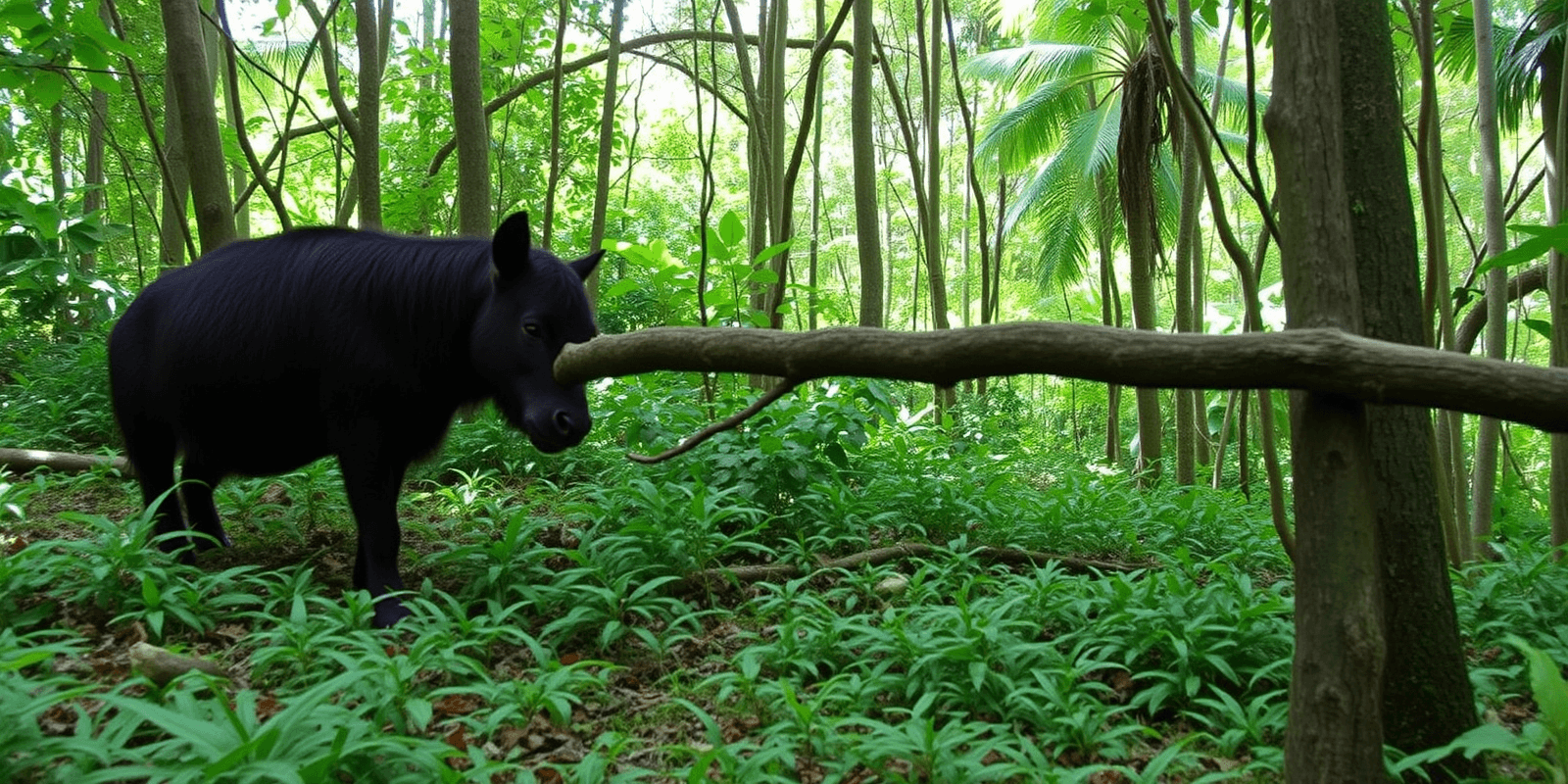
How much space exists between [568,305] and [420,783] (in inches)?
74.5

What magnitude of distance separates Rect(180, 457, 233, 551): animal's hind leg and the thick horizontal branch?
2820 millimetres

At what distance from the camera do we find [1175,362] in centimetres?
182

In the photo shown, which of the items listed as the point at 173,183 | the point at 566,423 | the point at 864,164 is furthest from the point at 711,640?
the point at 173,183

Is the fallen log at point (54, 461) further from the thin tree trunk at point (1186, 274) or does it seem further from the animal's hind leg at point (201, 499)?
the thin tree trunk at point (1186, 274)

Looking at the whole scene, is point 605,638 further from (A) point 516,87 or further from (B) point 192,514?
(A) point 516,87

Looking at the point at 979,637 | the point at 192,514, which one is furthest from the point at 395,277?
the point at 979,637

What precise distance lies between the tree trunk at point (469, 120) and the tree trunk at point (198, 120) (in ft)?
4.49

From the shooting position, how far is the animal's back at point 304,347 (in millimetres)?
3406

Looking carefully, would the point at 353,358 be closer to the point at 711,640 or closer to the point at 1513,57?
the point at 711,640

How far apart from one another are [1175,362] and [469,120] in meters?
5.32

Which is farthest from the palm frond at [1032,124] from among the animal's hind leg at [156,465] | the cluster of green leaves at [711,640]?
the animal's hind leg at [156,465]

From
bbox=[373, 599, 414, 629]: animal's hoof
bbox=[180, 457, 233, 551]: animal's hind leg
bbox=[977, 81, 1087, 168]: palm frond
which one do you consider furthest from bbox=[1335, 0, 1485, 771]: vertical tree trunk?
bbox=[977, 81, 1087, 168]: palm frond

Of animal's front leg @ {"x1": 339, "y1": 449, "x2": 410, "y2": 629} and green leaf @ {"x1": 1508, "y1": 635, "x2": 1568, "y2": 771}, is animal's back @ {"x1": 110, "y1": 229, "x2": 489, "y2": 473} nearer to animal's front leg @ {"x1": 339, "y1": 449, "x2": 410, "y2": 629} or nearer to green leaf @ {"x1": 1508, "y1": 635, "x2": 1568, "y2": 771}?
animal's front leg @ {"x1": 339, "y1": 449, "x2": 410, "y2": 629}

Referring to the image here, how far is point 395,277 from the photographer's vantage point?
350 centimetres
